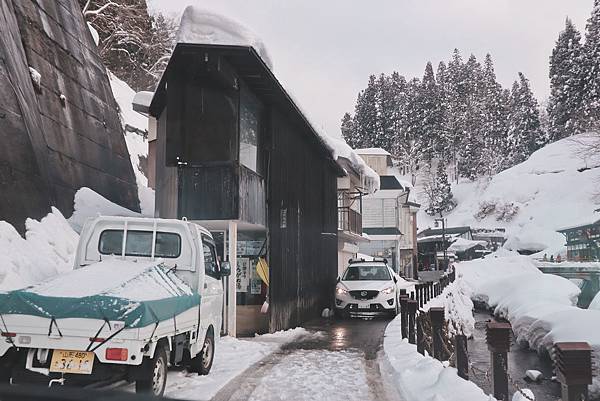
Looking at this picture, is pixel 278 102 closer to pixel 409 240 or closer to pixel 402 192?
pixel 402 192

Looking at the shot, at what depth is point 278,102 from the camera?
48.6ft

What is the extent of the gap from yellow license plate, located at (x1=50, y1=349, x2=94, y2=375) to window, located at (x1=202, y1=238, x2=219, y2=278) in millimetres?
2842

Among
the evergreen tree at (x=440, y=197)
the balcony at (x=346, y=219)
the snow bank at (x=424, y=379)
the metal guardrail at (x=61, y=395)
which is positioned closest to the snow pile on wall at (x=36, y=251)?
the snow bank at (x=424, y=379)

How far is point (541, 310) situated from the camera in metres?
17.8

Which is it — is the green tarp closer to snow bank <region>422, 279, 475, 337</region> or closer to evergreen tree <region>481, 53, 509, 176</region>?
snow bank <region>422, 279, 475, 337</region>

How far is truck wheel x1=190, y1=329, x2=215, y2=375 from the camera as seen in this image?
800 centimetres

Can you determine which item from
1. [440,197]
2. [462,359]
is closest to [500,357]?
[462,359]

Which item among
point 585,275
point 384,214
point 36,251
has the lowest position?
point 585,275

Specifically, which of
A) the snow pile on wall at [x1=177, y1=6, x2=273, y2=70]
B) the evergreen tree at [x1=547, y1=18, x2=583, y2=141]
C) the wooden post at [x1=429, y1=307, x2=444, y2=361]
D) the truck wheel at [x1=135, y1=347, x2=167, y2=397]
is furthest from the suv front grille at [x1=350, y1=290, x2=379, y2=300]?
the evergreen tree at [x1=547, y1=18, x2=583, y2=141]

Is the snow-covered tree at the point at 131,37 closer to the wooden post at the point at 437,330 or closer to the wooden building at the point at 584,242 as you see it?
the wooden post at the point at 437,330

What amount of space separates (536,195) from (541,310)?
223 ft

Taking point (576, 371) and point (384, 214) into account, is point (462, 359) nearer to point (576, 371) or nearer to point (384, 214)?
point (576, 371)

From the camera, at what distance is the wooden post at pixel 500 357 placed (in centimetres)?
554

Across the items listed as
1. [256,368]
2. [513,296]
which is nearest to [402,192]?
[513,296]
